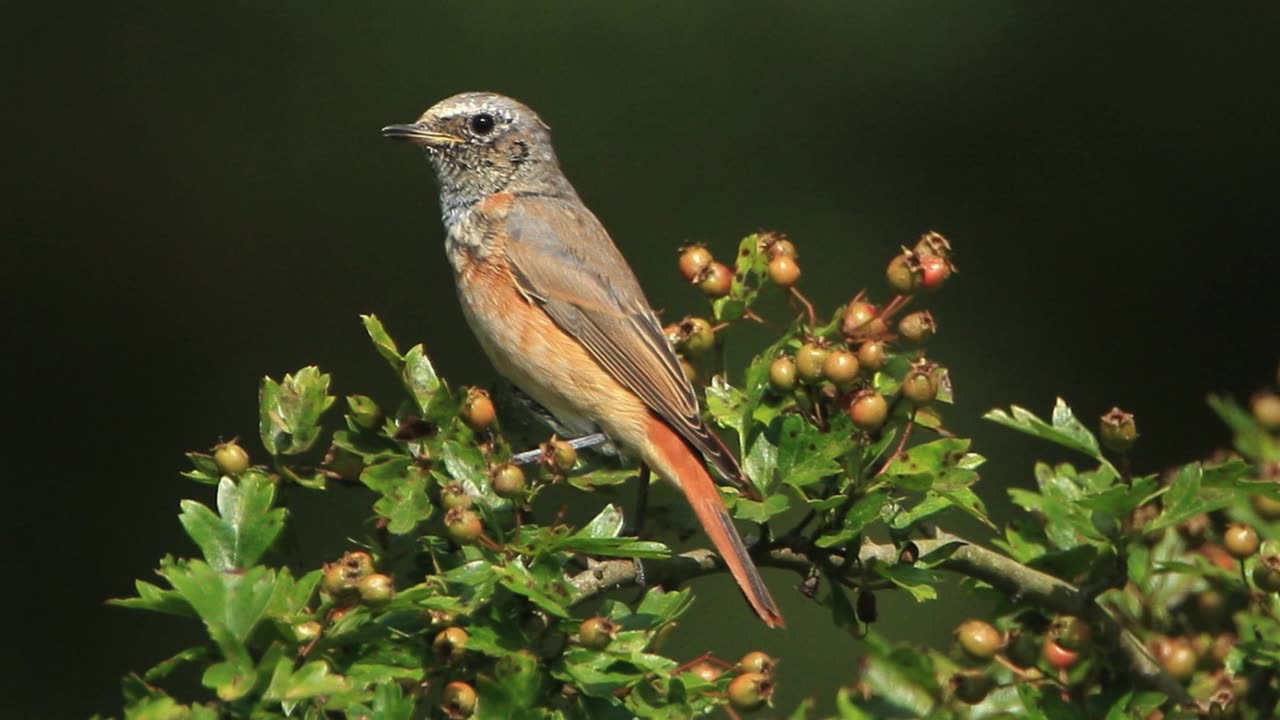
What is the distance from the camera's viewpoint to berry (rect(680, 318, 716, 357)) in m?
2.46

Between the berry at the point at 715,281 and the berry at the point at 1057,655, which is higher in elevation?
the berry at the point at 715,281

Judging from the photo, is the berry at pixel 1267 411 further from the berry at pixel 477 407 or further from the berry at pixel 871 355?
the berry at pixel 477 407

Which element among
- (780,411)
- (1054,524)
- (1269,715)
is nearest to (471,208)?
(780,411)

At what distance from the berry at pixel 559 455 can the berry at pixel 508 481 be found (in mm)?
144

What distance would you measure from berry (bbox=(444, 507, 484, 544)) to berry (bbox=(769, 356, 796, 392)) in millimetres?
499

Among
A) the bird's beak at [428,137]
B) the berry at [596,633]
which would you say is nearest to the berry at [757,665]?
the berry at [596,633]

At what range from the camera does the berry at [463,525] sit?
6.26 ft

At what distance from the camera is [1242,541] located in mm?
2127

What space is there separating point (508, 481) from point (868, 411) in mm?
491

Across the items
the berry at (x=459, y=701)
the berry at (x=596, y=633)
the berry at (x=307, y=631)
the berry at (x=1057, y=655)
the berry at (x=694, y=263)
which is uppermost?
the berry at (x=694, y=263)

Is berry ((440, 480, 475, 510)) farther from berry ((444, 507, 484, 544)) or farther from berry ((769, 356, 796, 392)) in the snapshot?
berry ((769, 356, 796, 392))

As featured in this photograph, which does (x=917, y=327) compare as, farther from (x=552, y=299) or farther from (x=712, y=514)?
(x=552, y=299)

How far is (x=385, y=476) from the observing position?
204cm

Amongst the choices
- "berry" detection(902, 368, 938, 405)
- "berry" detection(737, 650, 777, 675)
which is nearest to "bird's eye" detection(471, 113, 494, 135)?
"berry" detection(902, 368, 938, 405)
